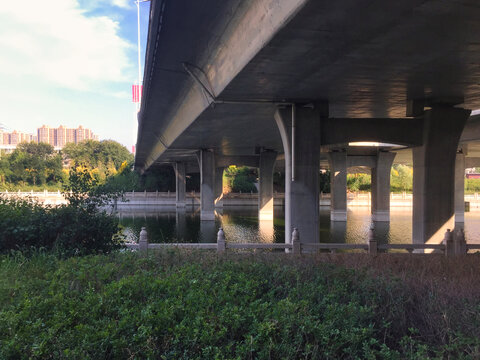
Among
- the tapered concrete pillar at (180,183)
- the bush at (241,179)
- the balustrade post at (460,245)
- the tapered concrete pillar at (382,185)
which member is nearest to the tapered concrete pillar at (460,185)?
the tapered concrete pillar at (382,185)

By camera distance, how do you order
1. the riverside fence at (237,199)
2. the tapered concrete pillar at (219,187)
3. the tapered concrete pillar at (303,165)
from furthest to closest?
the riverside fence at (237,199) → the tapered concrete pillar at (219,187) → the tapered concrete pillar at (303,165)

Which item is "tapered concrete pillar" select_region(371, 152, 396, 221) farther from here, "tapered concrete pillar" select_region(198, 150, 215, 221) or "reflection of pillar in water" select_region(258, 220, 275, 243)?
"tapered concrete pillar" select_region(198, 150, 215, 221)

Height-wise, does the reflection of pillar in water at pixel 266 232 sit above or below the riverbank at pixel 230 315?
below

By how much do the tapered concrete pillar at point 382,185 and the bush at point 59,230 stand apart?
37649 mm

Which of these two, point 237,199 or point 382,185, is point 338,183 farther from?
point 237,199

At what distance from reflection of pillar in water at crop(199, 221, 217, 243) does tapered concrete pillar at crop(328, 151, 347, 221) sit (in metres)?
13.3

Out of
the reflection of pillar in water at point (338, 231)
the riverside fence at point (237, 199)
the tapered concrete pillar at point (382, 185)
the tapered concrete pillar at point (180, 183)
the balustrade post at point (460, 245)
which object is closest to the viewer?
the balustrade post at point (460, 245)

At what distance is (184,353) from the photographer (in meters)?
3.83

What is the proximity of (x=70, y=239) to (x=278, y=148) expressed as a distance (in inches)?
1285

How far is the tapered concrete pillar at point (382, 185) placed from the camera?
42750 millimetres

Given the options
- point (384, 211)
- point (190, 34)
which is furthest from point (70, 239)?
point (384, 211)

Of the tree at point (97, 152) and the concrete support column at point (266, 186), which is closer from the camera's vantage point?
the concrete support column at point (266, 186)

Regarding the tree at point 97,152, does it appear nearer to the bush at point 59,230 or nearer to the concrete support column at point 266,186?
the concrete support column at point 266,186

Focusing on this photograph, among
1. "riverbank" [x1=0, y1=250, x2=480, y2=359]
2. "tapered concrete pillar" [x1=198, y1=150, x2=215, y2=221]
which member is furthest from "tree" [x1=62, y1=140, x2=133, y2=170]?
"riverbank" [x1=0, y1=250, x2=480, y2=359]
